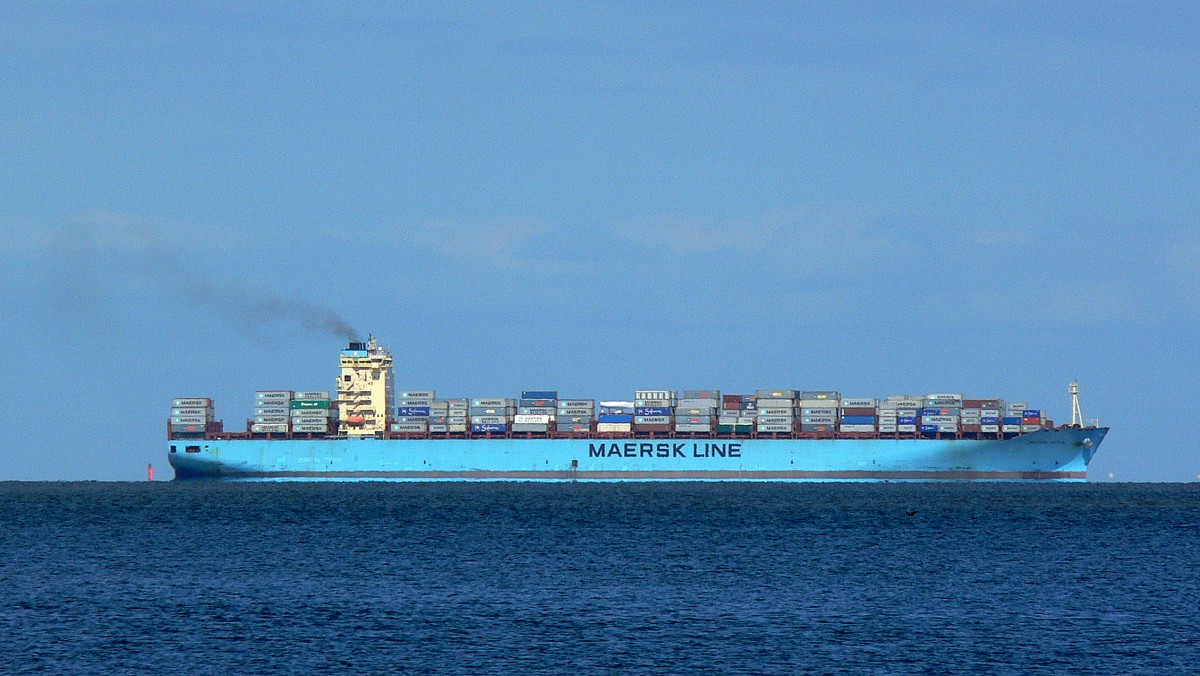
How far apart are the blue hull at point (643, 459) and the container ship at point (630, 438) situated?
0.32ft

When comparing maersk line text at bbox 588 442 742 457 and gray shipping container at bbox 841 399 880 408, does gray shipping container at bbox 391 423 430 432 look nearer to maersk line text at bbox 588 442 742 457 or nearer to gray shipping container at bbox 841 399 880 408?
maersk line text at bbox 588 442 742 457

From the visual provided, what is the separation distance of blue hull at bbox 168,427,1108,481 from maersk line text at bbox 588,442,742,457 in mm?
78

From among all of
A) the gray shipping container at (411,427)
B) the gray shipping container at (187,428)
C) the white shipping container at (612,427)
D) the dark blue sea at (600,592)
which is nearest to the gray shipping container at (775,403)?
the white shipping container at (612,427)

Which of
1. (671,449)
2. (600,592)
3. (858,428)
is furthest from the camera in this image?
(858,428)

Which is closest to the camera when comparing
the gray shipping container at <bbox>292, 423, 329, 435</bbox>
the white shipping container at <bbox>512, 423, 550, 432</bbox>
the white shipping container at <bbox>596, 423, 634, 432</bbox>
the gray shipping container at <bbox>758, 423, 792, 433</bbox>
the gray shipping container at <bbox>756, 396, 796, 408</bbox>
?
the gray shipping container at <bbox>758, 423, 792, 433</bbox>

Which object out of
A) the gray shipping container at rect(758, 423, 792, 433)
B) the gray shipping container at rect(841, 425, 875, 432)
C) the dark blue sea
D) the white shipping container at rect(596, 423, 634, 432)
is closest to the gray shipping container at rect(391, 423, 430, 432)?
the white shipping container at rect(596, 423, 634, 432)

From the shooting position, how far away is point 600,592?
5366cm

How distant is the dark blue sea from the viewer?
135 ft

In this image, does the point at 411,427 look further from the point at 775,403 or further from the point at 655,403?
the point at 775,403

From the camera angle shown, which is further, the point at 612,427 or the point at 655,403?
the point at 655,403

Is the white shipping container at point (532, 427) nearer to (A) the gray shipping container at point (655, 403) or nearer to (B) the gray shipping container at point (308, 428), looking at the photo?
(A) the gray shipping container at point (655, 403)

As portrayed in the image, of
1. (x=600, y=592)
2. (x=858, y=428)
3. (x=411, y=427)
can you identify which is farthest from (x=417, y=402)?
(x=600, y=592)

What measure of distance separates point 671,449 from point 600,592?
235 ft

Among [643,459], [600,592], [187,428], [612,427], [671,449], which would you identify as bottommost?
[600,592]
